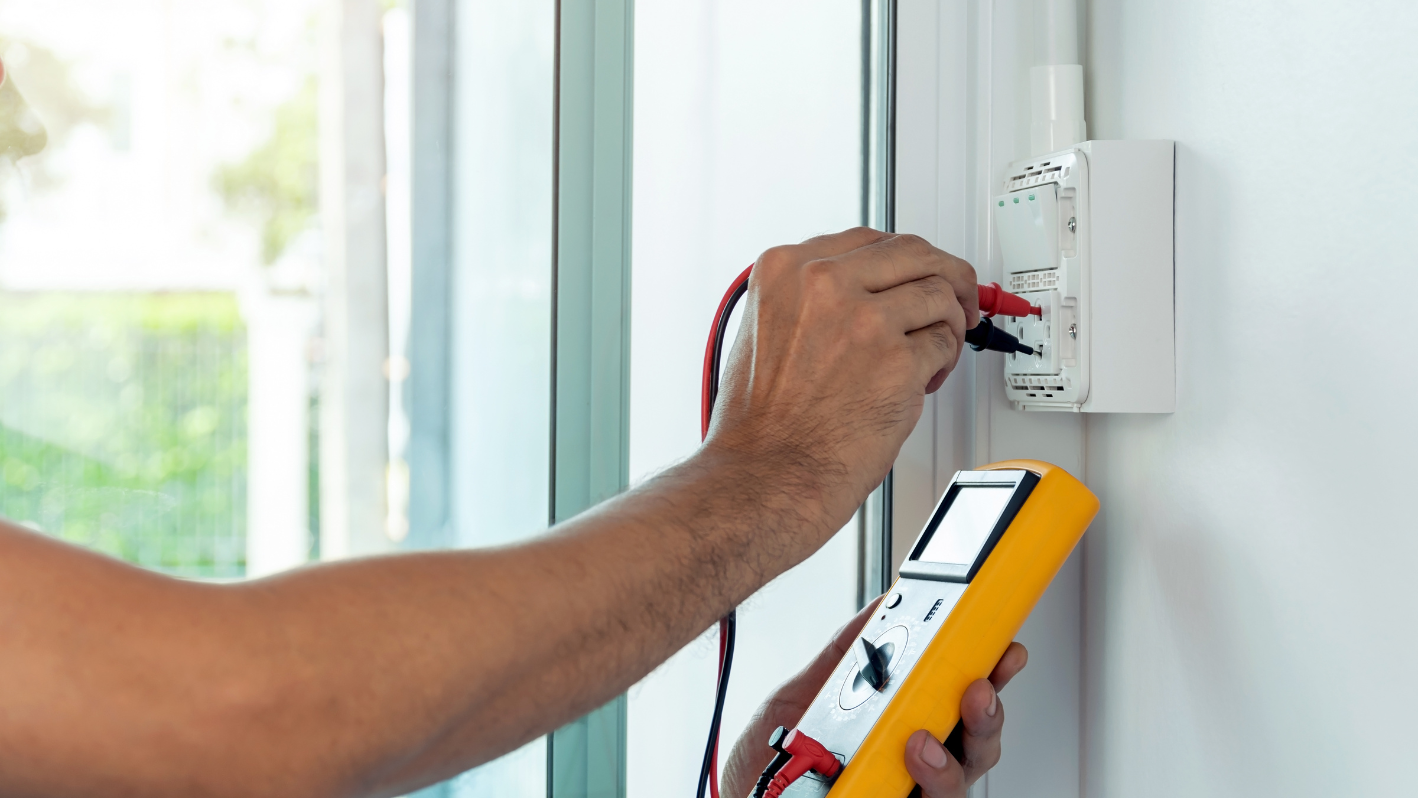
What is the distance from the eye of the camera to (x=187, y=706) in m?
0.37

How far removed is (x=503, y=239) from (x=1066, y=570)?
1.86 feet

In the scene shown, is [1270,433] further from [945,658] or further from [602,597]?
[602,597]

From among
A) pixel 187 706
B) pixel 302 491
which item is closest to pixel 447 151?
pixel 302 491

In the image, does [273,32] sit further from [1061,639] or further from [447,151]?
[1061,639]

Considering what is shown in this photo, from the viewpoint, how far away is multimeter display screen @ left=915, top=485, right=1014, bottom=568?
0.64 metres

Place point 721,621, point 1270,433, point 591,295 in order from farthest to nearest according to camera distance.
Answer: point 591,295 → point 721,621 → point 1270,433

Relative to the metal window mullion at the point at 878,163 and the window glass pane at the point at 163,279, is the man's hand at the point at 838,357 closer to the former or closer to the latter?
the metal window mullion at the point at 878,163

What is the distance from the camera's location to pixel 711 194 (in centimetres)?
90

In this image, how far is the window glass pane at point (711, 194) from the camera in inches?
34.0

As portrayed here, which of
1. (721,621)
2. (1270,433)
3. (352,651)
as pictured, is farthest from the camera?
(721,621)

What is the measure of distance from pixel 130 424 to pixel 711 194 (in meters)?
0.53

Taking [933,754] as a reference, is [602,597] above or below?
above

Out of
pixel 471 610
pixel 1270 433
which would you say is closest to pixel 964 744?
pixel 1270 433

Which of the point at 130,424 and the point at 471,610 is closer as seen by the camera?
the point at 471,610
